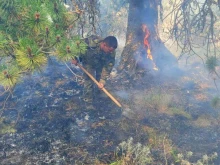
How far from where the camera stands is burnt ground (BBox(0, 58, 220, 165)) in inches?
168

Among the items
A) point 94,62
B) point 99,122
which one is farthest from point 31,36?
point 94,62

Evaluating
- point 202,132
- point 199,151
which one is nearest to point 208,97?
point 202,132

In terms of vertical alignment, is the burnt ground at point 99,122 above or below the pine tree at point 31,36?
below

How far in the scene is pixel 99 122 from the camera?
5262mm

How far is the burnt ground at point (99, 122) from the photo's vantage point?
14.0 ft

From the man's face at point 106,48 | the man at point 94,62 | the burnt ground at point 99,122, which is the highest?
the man's face at point 106,48

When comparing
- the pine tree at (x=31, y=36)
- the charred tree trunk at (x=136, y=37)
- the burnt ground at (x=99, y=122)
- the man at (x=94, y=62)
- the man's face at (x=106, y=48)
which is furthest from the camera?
the charred tree trunk at (x=136, y=37)

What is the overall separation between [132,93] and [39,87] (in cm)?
277

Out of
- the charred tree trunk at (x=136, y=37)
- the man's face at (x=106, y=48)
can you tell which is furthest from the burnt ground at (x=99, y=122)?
the man's face at (x=106, y=48)

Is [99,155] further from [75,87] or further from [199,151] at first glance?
[75,87]

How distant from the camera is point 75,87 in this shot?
6879 millimetres

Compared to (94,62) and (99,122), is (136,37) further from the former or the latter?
(99,122)

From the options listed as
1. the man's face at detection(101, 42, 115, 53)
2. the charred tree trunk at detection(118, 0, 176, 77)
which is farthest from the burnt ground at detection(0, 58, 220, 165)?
the man's face at detection(101, 42, 115, 53)

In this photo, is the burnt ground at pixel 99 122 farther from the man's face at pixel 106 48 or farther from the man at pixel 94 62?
the man's face at pixel 106 48
